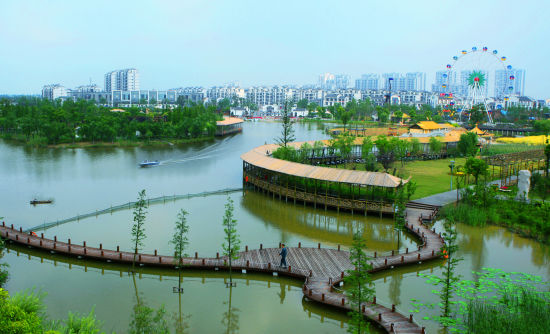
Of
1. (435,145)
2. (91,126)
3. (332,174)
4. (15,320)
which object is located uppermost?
(91,126)

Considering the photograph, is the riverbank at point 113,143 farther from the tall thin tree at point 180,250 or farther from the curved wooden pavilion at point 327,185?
the tall thin tree at point 180,250

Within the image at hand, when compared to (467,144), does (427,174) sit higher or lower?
lower

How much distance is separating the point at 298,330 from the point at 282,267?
3720 mm

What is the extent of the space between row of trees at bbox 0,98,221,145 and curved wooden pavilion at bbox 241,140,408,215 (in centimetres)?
3076

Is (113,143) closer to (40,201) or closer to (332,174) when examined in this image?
(40,201)

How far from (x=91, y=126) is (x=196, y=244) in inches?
1557

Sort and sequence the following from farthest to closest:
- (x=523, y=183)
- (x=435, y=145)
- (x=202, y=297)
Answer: (x=435, y=145), (x=523, y=183), (x=202, y=297)

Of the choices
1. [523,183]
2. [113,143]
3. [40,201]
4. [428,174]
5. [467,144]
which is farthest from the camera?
[113,143]

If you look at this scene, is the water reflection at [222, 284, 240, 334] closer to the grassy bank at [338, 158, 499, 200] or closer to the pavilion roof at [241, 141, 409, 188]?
the pavilion roof at [241, 141, 409, 188]

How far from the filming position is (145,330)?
10.1 m

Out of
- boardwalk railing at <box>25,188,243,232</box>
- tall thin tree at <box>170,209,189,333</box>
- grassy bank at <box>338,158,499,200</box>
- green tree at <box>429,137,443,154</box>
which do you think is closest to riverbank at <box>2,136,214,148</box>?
grassy bank at <box>338,158,499,200</box>

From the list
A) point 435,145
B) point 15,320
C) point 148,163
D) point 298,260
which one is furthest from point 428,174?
point 15,320

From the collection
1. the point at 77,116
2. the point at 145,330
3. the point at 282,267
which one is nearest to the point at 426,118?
the point at 77,116

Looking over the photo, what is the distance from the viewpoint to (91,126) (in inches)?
2158
